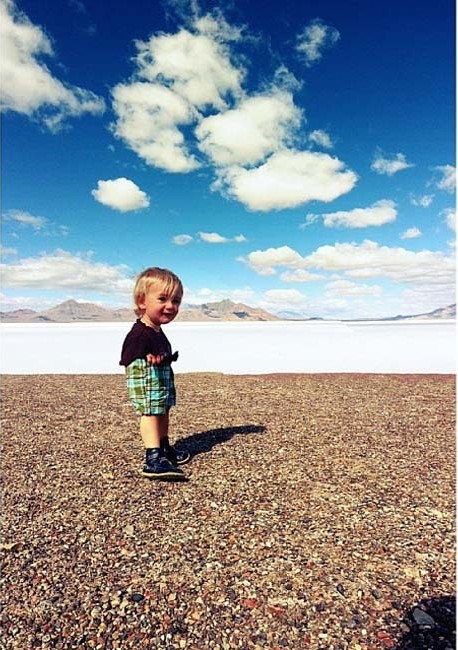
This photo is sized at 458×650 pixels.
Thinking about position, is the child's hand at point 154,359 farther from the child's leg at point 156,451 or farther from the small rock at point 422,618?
the small rock at point 422,618

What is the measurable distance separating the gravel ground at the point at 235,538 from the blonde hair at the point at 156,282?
71.0 inches

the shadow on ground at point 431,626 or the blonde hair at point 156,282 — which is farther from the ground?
the blonde hair at point 156,282

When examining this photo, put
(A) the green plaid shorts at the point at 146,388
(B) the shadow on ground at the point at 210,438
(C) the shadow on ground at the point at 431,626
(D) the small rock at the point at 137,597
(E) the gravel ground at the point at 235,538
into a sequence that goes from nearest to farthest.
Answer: (C) the shadow on ground at the point at 431,626
(E) the gravel ground at the point at 235,538
(D) the small rock at the point at 137,597
(A) the green plaid shorts at the point at 146,388
(B) the shadow on ground at the point at 210,438

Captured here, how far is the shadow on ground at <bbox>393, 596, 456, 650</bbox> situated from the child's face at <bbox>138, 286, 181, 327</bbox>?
9.54ft

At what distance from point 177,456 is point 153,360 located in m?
1.25

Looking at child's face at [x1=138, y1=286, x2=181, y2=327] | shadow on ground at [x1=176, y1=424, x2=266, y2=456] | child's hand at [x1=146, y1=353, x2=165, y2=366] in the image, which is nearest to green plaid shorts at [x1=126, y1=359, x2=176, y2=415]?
child's hand at [x1=146, y1=353, x2=165, y2=366]

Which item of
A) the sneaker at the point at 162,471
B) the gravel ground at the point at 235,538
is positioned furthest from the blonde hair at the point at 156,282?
the gravel ground at the point at 235,538

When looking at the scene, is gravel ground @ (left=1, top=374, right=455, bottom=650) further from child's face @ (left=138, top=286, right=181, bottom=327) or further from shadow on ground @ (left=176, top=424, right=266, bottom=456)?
child's face @ (left=138, top=286, right=181, bottom=327)

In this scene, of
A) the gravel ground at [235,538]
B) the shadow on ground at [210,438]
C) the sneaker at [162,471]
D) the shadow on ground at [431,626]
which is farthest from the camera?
the shadow on ground at [210,438]

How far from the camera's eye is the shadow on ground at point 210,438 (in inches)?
209

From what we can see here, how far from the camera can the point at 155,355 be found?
4.25 metres

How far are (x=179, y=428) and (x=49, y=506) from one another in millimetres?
2655

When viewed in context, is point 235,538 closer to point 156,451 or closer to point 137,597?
point 137,597

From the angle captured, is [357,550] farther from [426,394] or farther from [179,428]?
[426,394]
